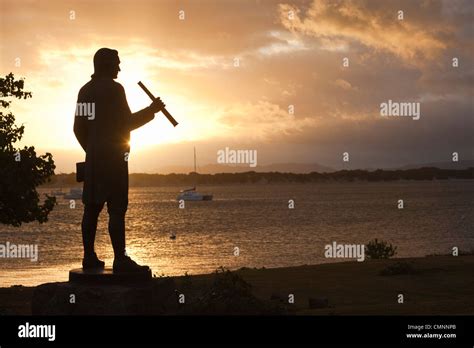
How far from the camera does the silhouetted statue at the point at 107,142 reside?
13.1m

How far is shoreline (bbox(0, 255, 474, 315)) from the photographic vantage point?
17.1m

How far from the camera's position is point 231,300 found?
1589 cm

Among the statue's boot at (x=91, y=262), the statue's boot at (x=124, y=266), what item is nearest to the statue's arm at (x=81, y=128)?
the statue's boot at (x=91, y=262)

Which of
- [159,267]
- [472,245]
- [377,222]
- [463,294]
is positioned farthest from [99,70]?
[377,222]

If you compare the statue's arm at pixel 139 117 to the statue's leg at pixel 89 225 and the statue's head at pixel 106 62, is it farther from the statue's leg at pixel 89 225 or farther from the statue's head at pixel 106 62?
the statue's leg at pixel 89 225

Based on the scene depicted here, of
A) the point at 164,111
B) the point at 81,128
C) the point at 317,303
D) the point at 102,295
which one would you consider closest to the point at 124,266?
the point at 102,295

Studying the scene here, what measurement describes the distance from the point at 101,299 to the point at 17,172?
527 inches

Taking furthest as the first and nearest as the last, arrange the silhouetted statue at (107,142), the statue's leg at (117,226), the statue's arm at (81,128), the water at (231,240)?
1. the water at (231,240)
2. the statue's arm at (81,128)
3. the silhouetted statue at (107,142)
4. the statue's leg at (117,226)

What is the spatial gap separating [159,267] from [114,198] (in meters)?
42.9

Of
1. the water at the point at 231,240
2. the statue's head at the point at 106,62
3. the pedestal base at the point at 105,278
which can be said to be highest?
the statue's head at the point at 106,62

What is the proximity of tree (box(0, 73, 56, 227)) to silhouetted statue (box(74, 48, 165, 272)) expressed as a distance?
1186 centimetres

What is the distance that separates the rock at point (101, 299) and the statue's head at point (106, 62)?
12.6 ft

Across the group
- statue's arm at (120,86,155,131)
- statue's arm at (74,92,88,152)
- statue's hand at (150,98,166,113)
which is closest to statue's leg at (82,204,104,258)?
statue's arm at (74,92,88,152)

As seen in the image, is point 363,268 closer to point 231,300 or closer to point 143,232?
A: point 231,300
